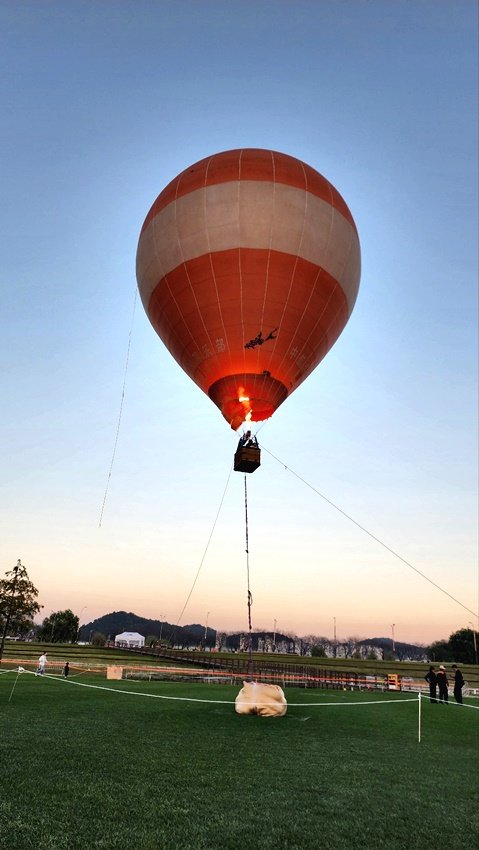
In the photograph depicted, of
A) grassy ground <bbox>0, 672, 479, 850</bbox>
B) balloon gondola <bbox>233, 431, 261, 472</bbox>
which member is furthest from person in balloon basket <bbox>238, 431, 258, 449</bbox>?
grassy ground <bbox>0, 672, 479, 850</bbox>

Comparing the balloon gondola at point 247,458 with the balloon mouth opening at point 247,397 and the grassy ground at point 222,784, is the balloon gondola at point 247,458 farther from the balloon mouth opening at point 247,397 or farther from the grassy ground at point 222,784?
the grassy ground at point 222,784

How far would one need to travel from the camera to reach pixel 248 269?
16469mm

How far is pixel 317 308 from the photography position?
1767 centimetres

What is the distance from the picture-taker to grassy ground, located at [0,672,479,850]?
15.5ft

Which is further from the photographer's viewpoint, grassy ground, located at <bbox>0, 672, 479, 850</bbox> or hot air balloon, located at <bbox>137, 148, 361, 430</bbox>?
hot air balloon, located at <bbox>137, 148, 361, 430</bbox>

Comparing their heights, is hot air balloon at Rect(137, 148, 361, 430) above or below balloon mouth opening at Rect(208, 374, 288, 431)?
above

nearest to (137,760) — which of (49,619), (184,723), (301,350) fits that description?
(184,723)

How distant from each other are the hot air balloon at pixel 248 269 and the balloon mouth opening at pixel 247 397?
0.12ft

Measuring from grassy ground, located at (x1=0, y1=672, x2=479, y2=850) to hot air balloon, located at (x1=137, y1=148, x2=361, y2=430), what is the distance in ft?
34.1

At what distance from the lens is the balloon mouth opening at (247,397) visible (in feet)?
56.6

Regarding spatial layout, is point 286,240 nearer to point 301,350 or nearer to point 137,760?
point 301,350

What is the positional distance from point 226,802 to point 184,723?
5.68 metres

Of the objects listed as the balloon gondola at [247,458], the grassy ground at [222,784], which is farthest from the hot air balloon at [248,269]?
the grassy ground at [222,784]

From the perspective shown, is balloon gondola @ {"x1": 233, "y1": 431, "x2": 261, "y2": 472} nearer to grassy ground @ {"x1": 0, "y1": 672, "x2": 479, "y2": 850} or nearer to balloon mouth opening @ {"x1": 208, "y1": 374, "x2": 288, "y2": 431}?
balloon mouth opening @ {"x1": 208, "y1": 374, "x2": 288, "y2": 431}
